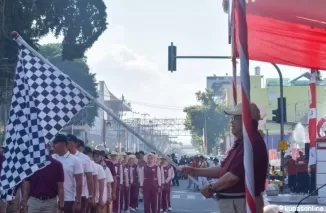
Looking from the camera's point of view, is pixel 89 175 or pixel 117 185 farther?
pixel 117 185

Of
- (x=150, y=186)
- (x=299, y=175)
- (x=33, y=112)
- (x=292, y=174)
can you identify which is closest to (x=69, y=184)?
(x=33, y=112)

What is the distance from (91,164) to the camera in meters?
14.6

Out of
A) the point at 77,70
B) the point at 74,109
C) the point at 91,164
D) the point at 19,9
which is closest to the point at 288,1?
the point at 74,109

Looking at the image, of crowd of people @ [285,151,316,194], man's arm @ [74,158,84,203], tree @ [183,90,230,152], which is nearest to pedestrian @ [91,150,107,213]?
man's arm @ [74,158,84,203]

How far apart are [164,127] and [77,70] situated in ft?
241

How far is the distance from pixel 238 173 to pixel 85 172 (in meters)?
6.82

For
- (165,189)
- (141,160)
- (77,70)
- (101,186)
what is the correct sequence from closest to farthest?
(101,186) → (141,160) → (165,189) → (77,70)

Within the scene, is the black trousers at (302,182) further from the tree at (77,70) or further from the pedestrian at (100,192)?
the tree at (77,70)

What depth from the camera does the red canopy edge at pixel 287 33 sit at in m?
9.79

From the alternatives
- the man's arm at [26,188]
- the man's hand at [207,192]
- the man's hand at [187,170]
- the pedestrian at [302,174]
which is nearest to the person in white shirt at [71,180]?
the man's arm at [26,188]

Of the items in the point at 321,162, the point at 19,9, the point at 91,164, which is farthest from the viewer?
the point at 19,9

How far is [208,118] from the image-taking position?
353ft

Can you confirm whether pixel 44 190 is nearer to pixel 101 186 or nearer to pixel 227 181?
pixel 227 181

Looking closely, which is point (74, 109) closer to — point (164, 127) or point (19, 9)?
point (19, 9)
